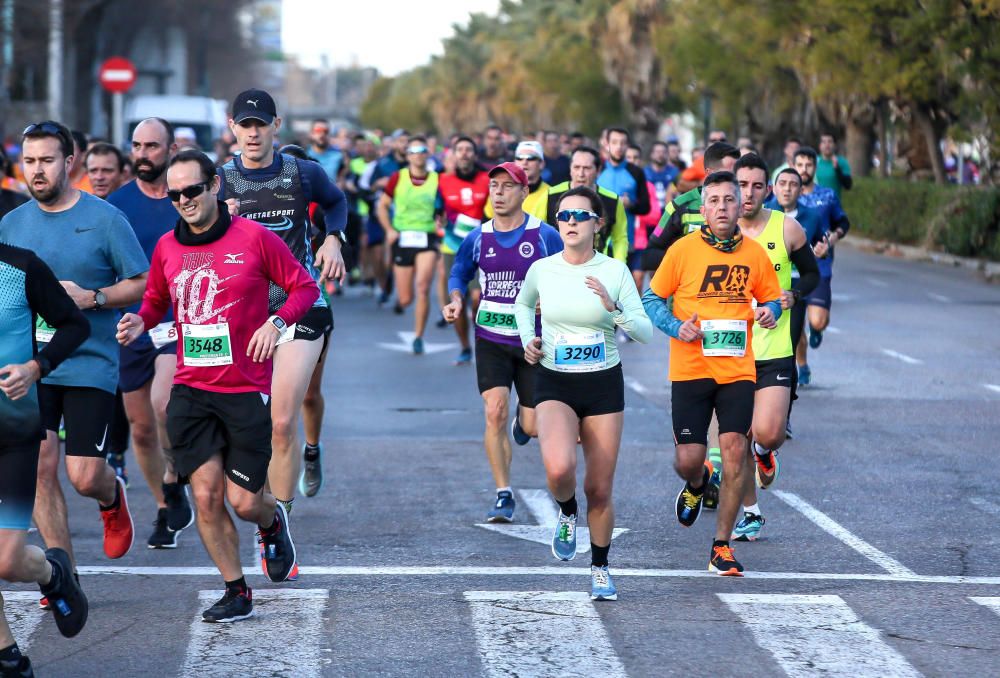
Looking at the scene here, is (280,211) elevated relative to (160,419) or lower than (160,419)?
elevated

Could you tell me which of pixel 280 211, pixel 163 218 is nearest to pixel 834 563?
pixel 280 211

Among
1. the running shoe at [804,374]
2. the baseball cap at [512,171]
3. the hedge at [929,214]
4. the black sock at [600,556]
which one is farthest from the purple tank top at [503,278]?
the hedge at [929,214]

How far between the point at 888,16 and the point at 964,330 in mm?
13573

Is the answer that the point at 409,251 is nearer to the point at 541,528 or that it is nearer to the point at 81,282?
the point at 541,528

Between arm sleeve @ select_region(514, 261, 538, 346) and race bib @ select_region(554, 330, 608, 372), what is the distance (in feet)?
0.78

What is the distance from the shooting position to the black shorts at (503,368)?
9461 mm

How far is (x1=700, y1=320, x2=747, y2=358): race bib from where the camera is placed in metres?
8.23

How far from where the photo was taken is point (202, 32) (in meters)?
91.1

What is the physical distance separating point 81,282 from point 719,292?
287 cm

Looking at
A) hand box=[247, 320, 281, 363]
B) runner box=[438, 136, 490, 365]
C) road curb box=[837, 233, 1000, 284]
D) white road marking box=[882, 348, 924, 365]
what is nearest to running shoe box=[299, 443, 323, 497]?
hand box=[247, 320, 281, 363]

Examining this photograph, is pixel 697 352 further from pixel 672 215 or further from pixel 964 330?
pixel 964 330

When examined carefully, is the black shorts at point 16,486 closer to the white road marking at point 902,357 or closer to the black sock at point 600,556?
the black sock at point 600,556

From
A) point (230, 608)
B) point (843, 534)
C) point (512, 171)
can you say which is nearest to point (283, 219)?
point (512, 171)

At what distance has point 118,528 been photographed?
25.7 ft
